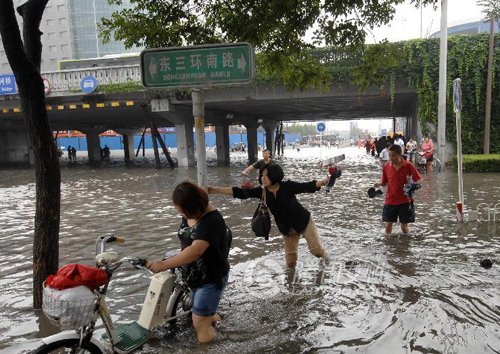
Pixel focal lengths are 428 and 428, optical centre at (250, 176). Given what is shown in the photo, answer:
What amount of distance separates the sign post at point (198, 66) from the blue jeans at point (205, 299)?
187 cm

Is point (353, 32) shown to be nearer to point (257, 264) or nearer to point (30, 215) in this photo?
point (257, 264)

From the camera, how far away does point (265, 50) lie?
6.77 m

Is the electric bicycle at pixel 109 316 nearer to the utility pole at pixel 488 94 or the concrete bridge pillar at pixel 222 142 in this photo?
the utility pole at pixel 488 94

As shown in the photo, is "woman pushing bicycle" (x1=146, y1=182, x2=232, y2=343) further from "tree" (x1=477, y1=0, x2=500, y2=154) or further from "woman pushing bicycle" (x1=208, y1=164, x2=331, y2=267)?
"tree" (x1=477, y1=0, x2=500, y2=154)

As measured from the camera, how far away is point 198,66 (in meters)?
4.11

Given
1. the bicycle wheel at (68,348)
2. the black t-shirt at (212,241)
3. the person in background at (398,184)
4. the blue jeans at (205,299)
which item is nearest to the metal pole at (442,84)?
the person in background at (398,184)

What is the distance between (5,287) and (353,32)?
614 centimetres

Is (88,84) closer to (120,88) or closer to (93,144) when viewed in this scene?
(120,88)

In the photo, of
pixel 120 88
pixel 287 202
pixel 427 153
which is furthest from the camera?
pixel 120 88

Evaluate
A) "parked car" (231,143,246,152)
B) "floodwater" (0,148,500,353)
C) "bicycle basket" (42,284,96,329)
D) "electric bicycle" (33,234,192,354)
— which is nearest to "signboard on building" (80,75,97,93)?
"floodwater" (0,148,500,353)

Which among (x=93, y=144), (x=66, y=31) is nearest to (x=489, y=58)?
(x=93, y=144)

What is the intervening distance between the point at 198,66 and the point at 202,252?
1.80m

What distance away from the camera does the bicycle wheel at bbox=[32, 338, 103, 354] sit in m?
3.05

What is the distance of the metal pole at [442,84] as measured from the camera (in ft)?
58.9
